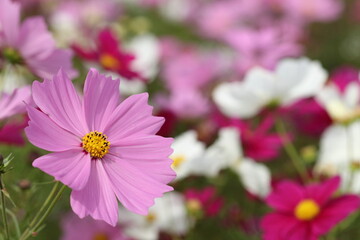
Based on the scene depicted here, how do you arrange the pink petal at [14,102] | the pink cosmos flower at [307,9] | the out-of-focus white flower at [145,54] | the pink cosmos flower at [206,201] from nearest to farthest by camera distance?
the pink petal at [14,102] < the pink cosmos flower at [206,201] < the out-of-focus white flower at [145,54] < the pink cosmos flower at [307,9]

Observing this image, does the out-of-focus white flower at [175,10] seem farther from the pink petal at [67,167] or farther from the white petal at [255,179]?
the pink petal at [67,167]

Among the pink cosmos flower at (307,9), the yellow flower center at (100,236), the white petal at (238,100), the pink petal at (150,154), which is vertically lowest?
the pink petal at (150,154)

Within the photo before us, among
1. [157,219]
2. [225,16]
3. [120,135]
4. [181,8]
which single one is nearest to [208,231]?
[157,219]

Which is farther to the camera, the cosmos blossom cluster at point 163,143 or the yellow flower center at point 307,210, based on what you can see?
the yellow flower center at point 307,210

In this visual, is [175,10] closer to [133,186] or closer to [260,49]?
[260,49]

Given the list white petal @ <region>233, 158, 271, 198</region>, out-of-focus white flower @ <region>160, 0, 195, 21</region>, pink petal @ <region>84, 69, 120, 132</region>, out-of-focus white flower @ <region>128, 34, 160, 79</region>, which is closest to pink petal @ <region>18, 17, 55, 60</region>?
pink petal @ <region>84, 69, 120, 132</region>

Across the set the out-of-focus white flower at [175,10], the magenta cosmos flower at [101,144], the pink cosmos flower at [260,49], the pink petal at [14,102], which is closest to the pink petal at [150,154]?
the magenta cosmos flower at [101,144]

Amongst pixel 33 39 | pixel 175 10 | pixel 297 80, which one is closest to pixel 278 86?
pixel 297 80

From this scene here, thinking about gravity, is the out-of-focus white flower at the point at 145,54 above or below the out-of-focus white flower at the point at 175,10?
below
